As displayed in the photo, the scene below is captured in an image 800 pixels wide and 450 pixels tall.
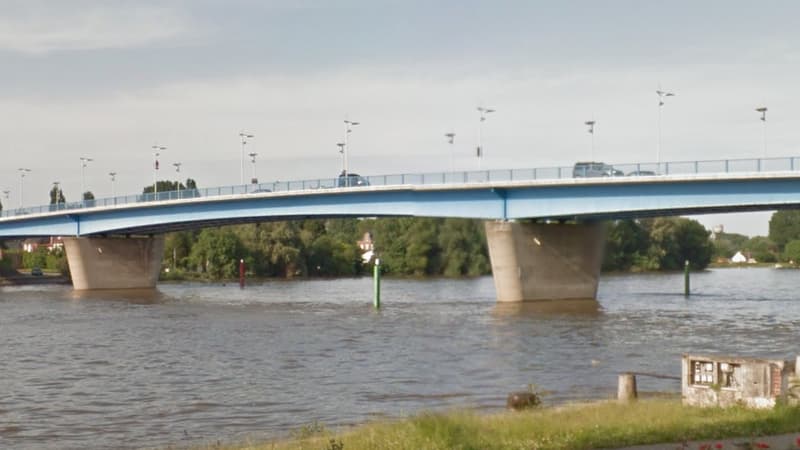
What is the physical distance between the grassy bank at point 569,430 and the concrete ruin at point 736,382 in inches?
29.1

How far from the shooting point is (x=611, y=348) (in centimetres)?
4369

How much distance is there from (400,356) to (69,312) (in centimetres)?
3566

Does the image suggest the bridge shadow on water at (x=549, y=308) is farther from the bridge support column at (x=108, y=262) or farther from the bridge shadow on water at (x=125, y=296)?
the bridge support column at (x=108, y=262)

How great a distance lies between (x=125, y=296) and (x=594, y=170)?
4486cm

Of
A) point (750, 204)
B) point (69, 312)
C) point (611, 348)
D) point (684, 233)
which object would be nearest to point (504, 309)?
point (750, 204)

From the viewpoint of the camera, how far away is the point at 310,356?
42125mm

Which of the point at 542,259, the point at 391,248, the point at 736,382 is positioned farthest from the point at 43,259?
the point at 736,382

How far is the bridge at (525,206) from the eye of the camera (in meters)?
58.8

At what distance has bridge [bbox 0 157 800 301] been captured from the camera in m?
58.8

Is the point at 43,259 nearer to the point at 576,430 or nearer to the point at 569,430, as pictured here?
the point at 569,430

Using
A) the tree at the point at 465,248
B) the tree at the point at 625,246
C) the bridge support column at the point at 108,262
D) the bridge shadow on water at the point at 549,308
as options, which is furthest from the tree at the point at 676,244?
the bridge shadow on water at the point at 549,308

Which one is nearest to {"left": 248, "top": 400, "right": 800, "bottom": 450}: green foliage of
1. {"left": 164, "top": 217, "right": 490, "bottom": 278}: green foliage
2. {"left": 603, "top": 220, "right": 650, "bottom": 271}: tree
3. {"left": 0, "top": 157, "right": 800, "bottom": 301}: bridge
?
{"left": 0, "top": 157, "right": 800, "bottom": 301}: bridge

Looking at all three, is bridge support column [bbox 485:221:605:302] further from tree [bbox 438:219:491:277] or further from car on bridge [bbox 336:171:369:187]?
tree [bbox 438:219:491:277]

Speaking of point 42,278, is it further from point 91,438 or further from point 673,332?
point 91,438
